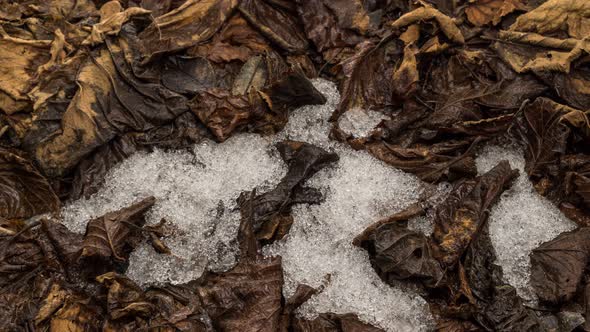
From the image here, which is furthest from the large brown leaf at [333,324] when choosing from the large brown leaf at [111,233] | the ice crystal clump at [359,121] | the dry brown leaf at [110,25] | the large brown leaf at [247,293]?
the dry brown leaf at [110,25]

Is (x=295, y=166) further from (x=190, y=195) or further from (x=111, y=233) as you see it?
(x=111, y=233)

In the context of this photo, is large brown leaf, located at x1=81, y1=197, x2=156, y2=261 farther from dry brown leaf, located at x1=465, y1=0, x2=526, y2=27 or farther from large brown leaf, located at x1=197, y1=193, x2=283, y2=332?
dry brown leaf, located at x1=465, y1=0, x2=526, y2=27

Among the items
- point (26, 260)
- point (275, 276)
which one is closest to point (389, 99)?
point (275, 276)

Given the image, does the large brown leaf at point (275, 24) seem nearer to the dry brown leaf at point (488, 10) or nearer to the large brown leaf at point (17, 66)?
the dry brown leaf at point (488, 10)

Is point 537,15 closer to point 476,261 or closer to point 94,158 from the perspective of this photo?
point 476,261

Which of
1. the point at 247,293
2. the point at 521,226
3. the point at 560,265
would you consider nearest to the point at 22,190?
the point at 247,293

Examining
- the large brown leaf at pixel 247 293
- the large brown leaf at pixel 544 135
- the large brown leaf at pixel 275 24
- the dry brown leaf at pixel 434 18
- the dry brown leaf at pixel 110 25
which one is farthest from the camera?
the large brown leaf at pixel 275 24
